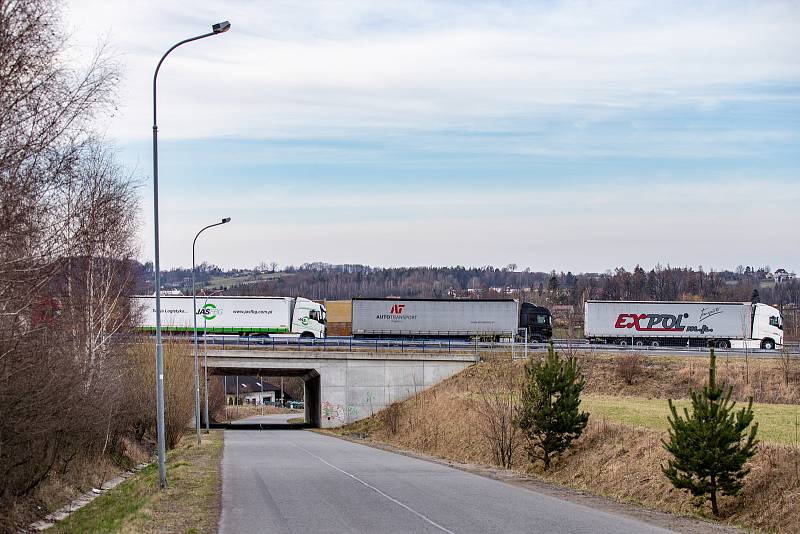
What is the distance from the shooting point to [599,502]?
2053 centimetres

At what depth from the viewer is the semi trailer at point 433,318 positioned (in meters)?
77.1

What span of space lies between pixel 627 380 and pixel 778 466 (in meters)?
36.0

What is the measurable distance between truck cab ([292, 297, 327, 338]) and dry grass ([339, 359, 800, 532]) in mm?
27701

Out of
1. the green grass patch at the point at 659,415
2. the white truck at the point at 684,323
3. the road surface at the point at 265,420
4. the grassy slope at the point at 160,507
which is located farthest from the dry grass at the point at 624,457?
the road surface at the point at 265,420

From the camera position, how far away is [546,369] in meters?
27.9

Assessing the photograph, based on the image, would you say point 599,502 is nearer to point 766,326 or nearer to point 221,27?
point 221,27

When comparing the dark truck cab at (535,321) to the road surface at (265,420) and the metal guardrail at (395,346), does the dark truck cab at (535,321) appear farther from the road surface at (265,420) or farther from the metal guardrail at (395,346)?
the road surface at (265,420)

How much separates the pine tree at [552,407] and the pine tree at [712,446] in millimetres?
8290

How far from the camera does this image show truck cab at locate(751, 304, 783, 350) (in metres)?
77.3

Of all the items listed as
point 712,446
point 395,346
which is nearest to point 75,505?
point 712,446

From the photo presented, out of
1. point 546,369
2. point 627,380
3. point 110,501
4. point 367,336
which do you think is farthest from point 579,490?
point 367,336

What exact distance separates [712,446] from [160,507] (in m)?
11.5

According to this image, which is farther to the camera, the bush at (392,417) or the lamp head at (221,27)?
the bush at (392,417)

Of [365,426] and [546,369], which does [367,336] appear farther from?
[546,369]
